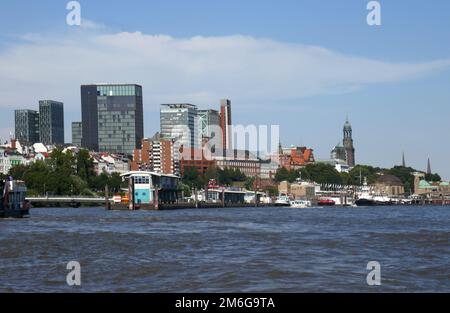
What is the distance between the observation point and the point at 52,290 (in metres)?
22.0

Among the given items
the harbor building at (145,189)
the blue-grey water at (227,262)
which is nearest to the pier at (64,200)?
the harbor building at (145,189)

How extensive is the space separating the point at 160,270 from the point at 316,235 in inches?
744

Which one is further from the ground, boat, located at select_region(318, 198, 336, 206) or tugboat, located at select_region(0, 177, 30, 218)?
tugboat, located at select_region(0, 177, 30, 218)

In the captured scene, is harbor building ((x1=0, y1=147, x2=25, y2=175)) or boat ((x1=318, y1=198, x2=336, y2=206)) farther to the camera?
harbor building ((x1=0, y1=147, x2=25, y2=175))

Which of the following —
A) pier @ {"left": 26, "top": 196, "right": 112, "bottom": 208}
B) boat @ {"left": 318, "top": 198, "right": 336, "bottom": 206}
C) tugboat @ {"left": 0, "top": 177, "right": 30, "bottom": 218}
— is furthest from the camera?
boat @ {"left": 318, "top": 198, "right": 336, "bottom": 206}

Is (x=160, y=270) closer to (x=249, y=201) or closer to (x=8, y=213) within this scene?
(x=8, y=213)

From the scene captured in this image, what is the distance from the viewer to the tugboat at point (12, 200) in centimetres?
7712

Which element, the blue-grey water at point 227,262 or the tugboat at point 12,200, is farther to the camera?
the tugboat at point 12,200

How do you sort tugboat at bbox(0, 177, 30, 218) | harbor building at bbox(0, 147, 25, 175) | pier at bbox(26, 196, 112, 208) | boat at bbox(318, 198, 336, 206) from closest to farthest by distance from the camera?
tugboat at bbox(0, 177, 30, 218), pier at bbox(26, 196, 112, 208), boat at bbox(318, 198, 336, 206), harbor building at bbox(0, 147, 25, 175)

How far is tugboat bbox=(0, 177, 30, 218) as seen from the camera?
7712cm

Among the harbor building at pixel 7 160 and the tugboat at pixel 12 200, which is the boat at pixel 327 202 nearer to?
the harbor building at pixel 7 160

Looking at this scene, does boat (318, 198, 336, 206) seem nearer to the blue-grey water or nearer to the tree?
the tree

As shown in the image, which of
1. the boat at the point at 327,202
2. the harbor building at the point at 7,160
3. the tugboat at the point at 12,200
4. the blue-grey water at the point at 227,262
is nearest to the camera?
the blue-grey water at the point at 227,262

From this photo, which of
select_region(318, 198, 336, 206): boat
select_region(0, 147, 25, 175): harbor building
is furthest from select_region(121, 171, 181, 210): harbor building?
select_region(0, 147, 25, 175): harbor building
